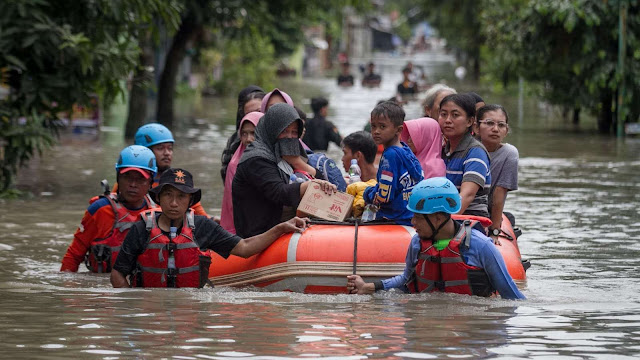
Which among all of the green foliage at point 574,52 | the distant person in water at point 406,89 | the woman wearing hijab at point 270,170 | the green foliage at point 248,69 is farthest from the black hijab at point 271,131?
the green foliage at point 248,69

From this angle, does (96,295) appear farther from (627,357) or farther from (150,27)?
(150,27)

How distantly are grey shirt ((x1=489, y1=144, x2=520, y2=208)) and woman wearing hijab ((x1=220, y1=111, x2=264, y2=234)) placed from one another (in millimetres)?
1932

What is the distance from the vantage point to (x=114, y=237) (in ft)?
30.3

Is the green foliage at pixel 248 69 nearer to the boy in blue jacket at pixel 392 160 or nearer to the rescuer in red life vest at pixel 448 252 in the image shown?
the boy in blue jacket at pixel 392 160

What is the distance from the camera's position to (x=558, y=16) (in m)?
25.5

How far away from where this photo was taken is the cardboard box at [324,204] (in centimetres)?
874

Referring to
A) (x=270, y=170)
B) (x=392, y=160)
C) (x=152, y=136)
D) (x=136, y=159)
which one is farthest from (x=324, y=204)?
(x=152, y=136)

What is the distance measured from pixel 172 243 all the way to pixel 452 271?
6.57 ft

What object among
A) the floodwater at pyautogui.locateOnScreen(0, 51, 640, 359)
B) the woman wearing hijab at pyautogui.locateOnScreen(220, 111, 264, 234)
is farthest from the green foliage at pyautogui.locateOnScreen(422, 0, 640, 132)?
the woman wearing hijab at pyautogui.locateOnScreen(220, 111, 264, 234)

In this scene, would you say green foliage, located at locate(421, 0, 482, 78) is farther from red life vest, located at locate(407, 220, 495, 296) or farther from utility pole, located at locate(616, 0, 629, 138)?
red life vest, located at locate(407, 220, 495, 296)

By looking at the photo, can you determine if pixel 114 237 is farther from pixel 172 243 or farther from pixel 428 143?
pixel 428 143

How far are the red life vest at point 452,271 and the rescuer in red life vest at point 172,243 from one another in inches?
58.4

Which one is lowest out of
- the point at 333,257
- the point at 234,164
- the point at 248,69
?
the point at 333,257

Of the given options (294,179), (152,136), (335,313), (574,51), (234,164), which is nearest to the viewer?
(335,313)
